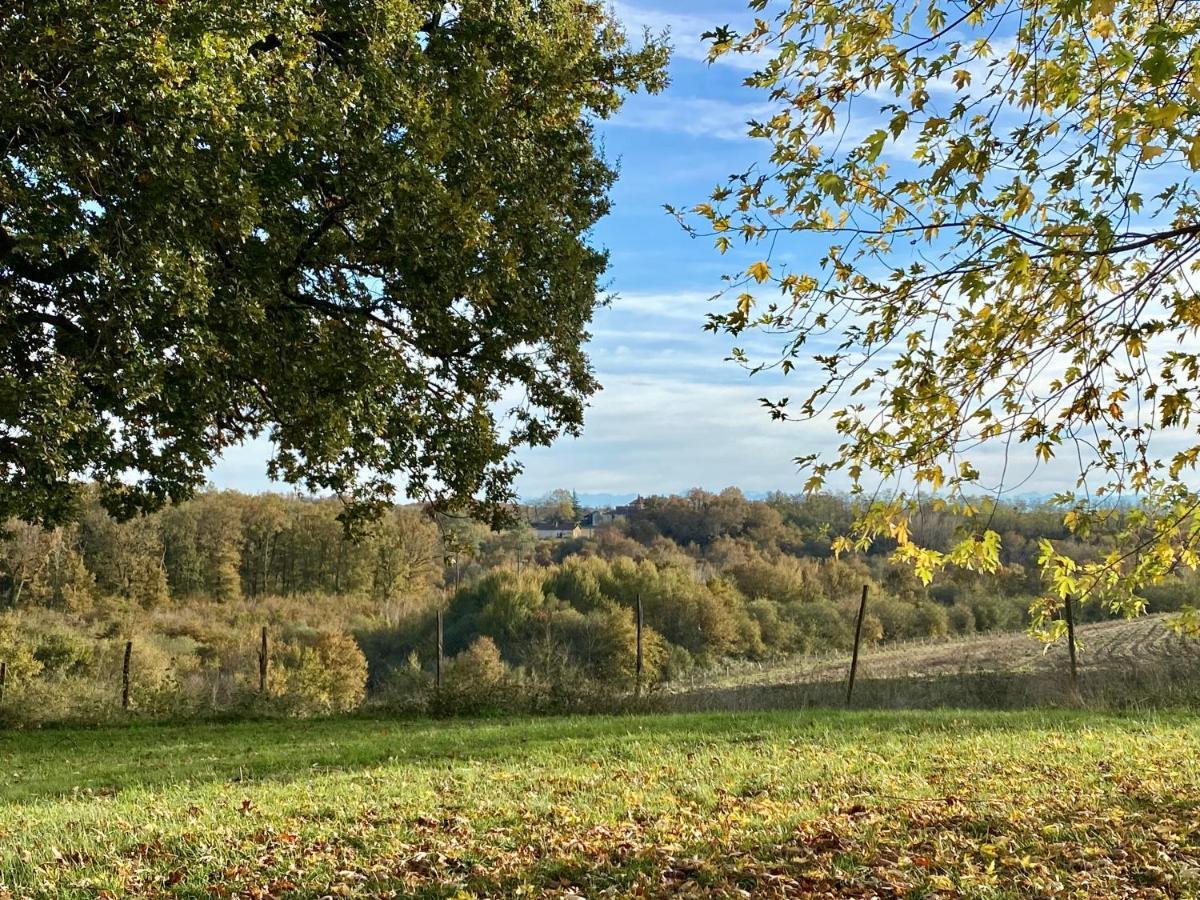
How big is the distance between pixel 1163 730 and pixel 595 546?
45.0 meters

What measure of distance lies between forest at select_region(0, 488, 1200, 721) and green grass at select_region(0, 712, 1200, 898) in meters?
9.09

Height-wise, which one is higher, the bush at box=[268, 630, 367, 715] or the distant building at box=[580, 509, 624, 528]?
the distant building at box=[580, 509, 624, 528]

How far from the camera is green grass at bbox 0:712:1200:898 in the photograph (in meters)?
4.09

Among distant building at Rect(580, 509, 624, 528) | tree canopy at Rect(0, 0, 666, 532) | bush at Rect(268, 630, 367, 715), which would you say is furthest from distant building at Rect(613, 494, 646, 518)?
tree canopy at Rect(0, 0, 666, 532)

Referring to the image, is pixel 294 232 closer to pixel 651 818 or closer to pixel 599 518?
pixel 651 818

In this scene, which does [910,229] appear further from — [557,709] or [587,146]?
[557,709]

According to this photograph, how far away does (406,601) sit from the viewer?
46.1 meters

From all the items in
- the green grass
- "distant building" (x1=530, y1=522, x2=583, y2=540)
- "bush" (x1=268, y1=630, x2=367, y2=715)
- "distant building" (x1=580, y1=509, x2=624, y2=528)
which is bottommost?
"bush" (x1=268, y1=630, x2=367, y2=715)

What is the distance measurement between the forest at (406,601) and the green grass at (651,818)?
909cm

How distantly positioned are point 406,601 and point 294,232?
132ft

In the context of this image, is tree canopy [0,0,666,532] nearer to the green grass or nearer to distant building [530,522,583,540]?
the green grass

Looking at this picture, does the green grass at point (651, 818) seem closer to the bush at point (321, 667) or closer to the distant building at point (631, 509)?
the bush at point (321, 667)

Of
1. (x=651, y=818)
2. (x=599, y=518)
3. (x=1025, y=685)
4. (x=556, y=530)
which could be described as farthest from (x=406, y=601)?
(x=651, y=818)

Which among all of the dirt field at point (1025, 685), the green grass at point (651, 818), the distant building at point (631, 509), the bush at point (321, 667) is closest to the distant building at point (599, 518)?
the distant building at point (631, 509)
